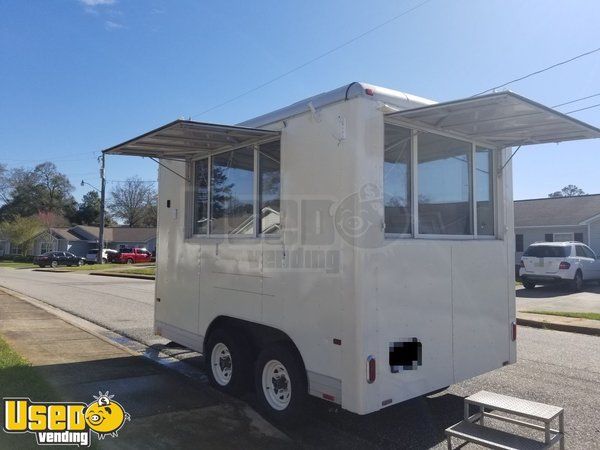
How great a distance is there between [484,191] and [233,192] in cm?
285

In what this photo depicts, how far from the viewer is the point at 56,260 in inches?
1759

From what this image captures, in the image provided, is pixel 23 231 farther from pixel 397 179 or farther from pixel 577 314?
pixel 397 179

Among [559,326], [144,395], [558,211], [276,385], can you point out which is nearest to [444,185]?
[276,385]

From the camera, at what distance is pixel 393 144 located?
460cm

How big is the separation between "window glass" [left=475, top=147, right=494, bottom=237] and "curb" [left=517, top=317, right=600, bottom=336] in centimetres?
627

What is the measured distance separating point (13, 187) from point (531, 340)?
306 ft

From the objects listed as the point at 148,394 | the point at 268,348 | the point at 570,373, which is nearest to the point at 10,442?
the point at 148,394

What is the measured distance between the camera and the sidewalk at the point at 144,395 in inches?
172

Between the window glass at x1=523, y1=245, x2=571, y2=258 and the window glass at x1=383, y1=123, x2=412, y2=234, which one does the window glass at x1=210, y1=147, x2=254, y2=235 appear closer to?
the window glass at x1=383, y1=123, x2=412, y2=234

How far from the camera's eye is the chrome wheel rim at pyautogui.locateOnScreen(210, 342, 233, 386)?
5.60 m

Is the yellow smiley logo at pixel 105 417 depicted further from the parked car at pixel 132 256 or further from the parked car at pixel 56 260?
the parked car at pixel 132 256

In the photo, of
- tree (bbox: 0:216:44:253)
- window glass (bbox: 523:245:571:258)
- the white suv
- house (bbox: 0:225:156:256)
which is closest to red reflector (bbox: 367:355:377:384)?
the white suv

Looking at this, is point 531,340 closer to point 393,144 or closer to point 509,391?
point 509,391

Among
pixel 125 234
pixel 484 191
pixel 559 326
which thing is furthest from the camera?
pixel 125 234
